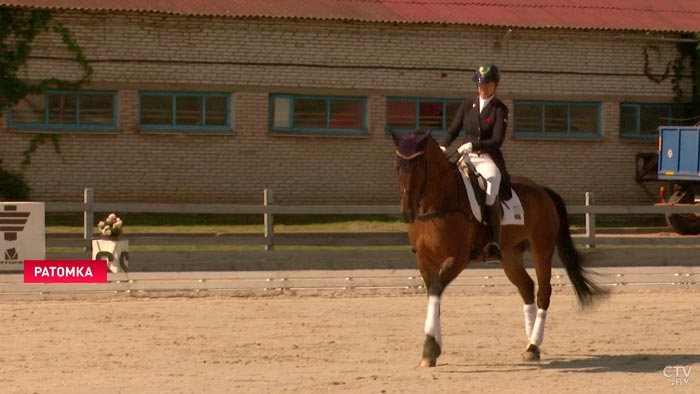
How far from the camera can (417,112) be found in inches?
1150

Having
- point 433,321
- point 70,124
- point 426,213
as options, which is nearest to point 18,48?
point 70,124

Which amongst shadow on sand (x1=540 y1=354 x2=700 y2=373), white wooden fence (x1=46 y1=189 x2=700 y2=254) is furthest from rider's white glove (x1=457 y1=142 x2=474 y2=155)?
white wooden fence (x1=46 y1=189 x2=700 y2=254)

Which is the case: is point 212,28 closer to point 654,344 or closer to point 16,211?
point 16,211

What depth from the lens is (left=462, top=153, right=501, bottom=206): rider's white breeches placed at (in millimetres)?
10578

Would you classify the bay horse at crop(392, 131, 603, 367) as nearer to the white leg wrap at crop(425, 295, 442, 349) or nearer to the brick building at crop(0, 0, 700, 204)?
the white leg wrap at crop(425, 295, 442, 349)

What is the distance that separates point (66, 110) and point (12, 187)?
2042 millimetres

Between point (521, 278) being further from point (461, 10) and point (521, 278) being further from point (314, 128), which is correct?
point (461, 10)

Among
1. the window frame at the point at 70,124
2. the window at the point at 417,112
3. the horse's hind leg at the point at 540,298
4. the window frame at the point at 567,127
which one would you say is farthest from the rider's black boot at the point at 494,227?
the window frame at the point at 567,127

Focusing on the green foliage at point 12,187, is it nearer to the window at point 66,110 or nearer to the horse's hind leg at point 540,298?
the window at point 66,110

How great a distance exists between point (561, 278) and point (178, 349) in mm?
7169

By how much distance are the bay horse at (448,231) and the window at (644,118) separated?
20.3m

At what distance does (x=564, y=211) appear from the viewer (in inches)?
458

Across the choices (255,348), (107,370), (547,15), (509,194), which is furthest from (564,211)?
(547,15)

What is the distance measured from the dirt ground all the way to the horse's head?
1305 millimetres
